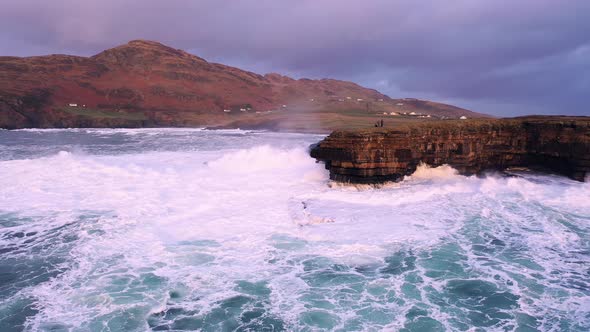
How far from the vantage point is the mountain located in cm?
7256

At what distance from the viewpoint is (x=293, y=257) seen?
8.79m

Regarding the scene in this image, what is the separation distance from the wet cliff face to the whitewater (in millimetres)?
1306

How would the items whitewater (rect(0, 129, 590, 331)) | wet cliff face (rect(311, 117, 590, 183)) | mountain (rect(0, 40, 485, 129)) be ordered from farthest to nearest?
mountain (rect(0, 40, 485, 129))
wet cliff face (rect(311, 117, 590, 183))
whitewater (rect(0, 129, 590, 331))

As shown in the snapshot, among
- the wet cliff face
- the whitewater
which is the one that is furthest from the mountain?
the whitewater

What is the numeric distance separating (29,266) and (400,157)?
13891 mm

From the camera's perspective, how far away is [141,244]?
955 centimetres

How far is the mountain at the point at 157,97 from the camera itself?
72.6 m

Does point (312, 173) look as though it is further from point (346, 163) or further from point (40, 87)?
point (40, 87)

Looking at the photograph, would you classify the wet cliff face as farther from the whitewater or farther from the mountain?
the mountain

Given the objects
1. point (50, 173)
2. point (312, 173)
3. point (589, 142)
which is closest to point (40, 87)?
point (50, 173)

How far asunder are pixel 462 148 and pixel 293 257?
1353cm

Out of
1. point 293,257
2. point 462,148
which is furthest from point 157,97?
point 293,257

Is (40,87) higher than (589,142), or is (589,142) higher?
(40,87)

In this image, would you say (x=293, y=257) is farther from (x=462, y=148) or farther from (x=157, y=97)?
(x=157, y=97)
